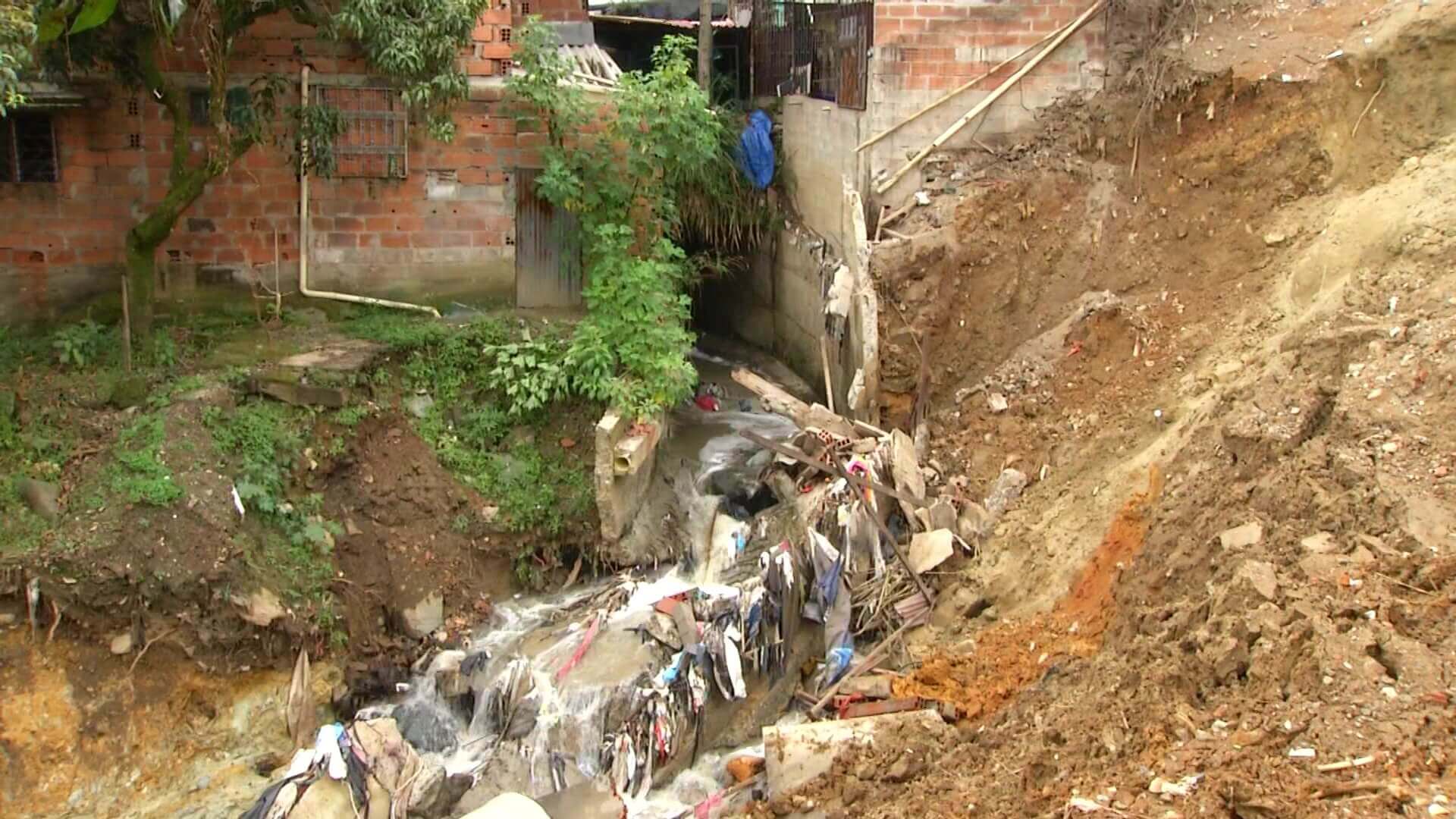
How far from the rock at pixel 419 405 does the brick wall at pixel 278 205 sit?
1616 mm

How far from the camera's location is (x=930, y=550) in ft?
29.8

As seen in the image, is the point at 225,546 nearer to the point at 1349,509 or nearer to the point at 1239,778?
the point at 1239,778

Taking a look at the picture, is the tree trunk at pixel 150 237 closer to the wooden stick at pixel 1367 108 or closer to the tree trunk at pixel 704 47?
the tree trunk at pixel 704 47

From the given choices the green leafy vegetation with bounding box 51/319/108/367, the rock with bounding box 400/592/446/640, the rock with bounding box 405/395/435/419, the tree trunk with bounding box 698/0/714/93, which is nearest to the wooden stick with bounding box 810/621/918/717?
the rock with bounding box 400/592/446/640

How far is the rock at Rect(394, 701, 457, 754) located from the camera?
8.69 metres

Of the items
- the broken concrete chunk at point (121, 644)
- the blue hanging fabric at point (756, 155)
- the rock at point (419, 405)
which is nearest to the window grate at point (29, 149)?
the rock at point (419, 405)

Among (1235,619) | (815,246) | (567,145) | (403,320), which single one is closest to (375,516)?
(403,320)

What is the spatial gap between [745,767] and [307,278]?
6.66 metres

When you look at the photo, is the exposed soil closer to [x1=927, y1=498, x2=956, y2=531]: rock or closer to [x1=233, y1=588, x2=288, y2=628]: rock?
[x1=927, y1=498, x2=956, y2=531]: rock

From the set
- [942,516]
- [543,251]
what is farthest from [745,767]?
[543,251]

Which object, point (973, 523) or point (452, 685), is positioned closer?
point (452, 685)

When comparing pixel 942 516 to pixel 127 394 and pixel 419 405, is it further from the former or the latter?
pixel 127 394

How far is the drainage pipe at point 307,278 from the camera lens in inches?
446

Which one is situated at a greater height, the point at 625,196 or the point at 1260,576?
the point at 625,196
